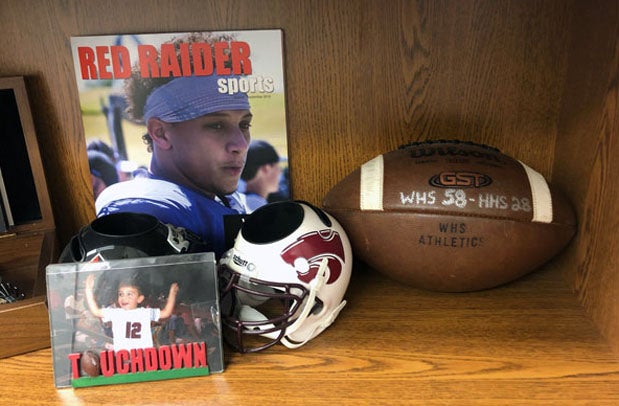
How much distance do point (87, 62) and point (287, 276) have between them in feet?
1.71

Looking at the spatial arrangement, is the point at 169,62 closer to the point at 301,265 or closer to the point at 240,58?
the point at 240,58

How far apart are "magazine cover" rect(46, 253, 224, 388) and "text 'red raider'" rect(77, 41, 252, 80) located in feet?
1.25

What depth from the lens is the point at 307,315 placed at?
2.72 ft

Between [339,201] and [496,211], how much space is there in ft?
0.82

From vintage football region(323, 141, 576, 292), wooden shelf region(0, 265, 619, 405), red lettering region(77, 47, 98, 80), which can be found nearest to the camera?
wooden shelf region(0, 265, 619, 405)

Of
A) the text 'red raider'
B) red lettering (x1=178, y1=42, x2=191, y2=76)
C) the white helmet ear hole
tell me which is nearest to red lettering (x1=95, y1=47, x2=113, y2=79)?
the text 'red raider'

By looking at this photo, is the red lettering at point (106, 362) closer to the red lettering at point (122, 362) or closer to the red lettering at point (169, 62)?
the red lettering at point (122, 362)

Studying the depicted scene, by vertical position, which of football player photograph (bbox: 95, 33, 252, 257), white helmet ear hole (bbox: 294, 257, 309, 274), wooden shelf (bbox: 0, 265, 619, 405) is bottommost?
wooden shelf (bbox: 0, 265, 619, 405)

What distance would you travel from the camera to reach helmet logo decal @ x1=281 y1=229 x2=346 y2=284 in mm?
832

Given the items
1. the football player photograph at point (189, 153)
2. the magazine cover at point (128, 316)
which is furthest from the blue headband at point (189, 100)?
the magazine cover at point (128, 316)

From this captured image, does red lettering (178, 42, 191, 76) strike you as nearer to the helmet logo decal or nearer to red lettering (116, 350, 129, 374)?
the helmet logo decal

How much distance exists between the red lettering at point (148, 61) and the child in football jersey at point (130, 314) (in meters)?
0.40

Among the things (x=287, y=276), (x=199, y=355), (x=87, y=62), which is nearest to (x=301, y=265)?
(x=287, y=276)

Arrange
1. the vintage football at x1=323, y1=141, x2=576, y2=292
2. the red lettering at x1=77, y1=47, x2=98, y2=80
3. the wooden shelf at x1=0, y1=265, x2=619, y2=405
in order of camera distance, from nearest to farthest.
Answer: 1. the wooden shelf at x1=0, y1=265, x2=619, y2=405
2. the vintage football at x1=323, y1=141, x2=576, y2=292
3. the red lettering at x1=77, y1=47, x2=98, y2=80
